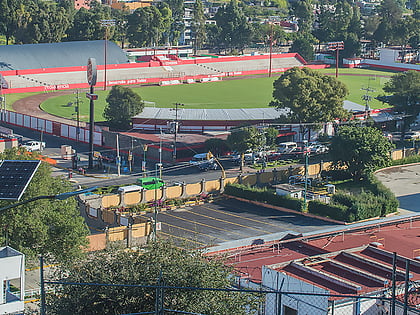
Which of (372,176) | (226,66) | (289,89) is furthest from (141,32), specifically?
(372,176)

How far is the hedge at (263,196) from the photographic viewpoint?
5234 centimetres

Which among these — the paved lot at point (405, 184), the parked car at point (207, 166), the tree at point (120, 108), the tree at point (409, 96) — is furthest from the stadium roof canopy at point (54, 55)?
the paved lot at point (405, 184)

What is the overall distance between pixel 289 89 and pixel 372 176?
12723mm

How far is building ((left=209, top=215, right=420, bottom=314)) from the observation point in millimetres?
24547

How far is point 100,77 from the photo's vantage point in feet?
365

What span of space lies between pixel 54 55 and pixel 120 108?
4431cm

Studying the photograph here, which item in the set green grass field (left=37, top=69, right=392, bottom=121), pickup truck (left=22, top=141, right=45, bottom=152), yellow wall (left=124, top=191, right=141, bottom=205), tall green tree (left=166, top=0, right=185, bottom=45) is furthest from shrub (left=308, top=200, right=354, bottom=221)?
tall green tree (left=166, top=0, right=185, bottom=45)

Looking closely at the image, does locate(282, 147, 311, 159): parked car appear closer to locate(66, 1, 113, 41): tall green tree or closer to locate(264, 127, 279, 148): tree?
locate(264, 127, 279, 148): tree

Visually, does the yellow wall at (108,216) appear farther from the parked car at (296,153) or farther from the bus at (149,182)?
the parked car at (296,153)

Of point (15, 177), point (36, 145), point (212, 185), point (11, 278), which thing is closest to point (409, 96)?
point (212, 185)

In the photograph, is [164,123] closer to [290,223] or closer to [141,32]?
[290,223]

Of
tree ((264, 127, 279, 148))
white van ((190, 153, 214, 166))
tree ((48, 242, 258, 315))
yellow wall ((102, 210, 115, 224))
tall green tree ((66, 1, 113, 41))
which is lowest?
yellow wall ((102, 210, 115, 224))

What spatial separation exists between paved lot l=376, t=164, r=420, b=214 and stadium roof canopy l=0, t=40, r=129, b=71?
195 feet

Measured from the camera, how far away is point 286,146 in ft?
230
